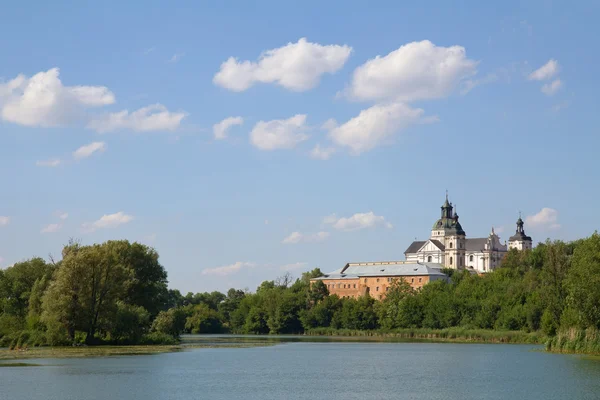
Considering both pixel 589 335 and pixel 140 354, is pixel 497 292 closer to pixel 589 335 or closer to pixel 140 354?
pixel 589 335

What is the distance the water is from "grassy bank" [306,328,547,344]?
75.4ft

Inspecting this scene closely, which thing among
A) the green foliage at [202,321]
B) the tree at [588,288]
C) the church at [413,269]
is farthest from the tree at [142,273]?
the church at [413,269]

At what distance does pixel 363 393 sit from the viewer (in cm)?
3519

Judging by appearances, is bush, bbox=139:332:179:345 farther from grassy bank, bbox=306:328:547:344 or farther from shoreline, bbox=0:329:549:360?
grassy bank, bbox=306:328:547:344

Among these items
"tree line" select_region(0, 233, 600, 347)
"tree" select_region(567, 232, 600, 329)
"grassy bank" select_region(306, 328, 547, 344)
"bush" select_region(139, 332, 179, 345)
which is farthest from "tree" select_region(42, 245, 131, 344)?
"grassy bank" select_region(306, 328, 547, 344)

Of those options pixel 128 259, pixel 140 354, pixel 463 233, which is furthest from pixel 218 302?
pixel 140 354

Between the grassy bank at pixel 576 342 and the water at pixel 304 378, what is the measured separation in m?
1.85

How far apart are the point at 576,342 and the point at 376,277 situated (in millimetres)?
106459

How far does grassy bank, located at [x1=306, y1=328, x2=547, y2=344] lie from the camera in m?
82.4

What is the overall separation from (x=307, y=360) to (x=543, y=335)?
100 ft

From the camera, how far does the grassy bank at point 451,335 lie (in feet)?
270

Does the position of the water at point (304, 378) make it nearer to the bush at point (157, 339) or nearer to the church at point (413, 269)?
the bush at point (157, 339)

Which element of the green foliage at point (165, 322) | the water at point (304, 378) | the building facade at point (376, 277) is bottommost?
the water at point (304, 378)

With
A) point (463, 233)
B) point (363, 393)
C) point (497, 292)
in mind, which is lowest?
point (363, 393)
